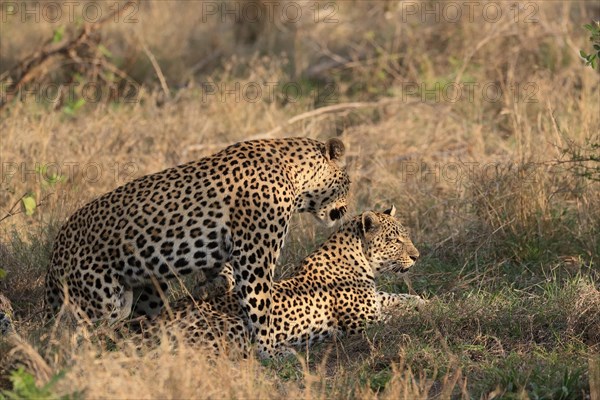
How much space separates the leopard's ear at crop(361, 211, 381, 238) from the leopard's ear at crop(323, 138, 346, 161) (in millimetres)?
462

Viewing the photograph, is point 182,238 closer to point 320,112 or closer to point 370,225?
point 370,225

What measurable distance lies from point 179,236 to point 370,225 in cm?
151

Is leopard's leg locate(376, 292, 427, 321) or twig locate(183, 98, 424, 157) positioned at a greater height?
twig locate(183, 98, 424, 157)

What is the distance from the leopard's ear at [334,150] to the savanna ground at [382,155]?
1.15 m

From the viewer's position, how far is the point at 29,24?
14453mm

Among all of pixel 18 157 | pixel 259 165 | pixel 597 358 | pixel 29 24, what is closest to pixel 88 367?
pixel 259 165

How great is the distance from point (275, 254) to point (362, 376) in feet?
3.80

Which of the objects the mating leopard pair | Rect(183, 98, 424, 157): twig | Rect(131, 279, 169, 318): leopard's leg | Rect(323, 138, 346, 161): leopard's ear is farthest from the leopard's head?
Rect(183, 98, 424, 157): twig

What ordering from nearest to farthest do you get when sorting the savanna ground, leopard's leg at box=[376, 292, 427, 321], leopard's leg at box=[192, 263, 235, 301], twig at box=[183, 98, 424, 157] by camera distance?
the savanna ground
leopard's leg at box=[192, 263, 235, 301]
leopard's leg at box=[376, 292, 427, 321]
twig at box=[183, 98, 424, 157]

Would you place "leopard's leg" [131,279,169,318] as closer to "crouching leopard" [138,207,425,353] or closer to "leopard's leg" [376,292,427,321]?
"crouching leopard" [138,207,425,353]

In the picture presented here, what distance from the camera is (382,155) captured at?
10.7 m

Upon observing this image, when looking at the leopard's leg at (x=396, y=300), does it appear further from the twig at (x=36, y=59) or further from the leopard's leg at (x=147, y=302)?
the twig at (x=36, y=59)

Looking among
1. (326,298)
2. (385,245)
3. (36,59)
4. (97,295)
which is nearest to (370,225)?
(385,245)

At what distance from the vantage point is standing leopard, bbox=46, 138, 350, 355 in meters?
6.93
